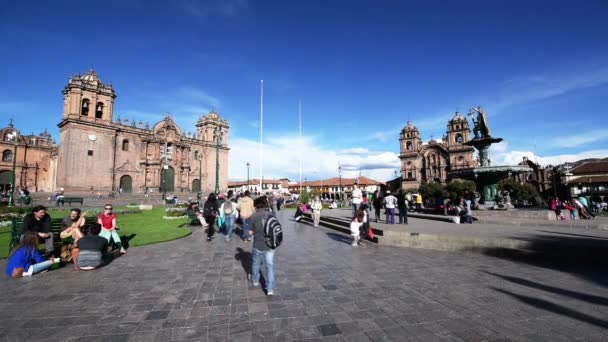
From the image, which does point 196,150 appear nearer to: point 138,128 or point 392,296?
point 138,128

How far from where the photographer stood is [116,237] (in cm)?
753

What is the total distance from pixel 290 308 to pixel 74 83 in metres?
46.7

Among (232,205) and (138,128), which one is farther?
(138,128)

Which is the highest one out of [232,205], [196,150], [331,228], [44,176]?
[196,150]

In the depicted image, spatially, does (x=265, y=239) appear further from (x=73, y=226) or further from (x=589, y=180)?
(x=589, y=180)

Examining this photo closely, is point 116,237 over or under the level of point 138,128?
under

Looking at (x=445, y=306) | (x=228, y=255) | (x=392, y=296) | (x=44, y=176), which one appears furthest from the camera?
(x=44, y=176)

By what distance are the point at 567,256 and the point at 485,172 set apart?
9.29 meters

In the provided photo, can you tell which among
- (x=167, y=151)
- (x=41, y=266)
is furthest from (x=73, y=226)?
(x=167, y=151)

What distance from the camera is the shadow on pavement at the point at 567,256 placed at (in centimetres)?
581

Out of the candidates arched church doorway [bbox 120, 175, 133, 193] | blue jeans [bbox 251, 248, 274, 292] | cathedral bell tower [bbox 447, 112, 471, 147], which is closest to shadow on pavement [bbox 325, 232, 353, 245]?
blue jeans [bbox 251, 248, 274, 292]

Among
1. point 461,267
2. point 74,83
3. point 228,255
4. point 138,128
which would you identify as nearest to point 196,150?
point 138,128

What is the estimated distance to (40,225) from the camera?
6559mm

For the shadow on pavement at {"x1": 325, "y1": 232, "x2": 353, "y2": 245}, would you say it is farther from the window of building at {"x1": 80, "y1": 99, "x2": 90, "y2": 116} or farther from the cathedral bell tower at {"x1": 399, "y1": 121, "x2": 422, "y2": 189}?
the cathedral bell tower at {"x1": 399, "y1": 121, "x2": 422, "y2": 189}
